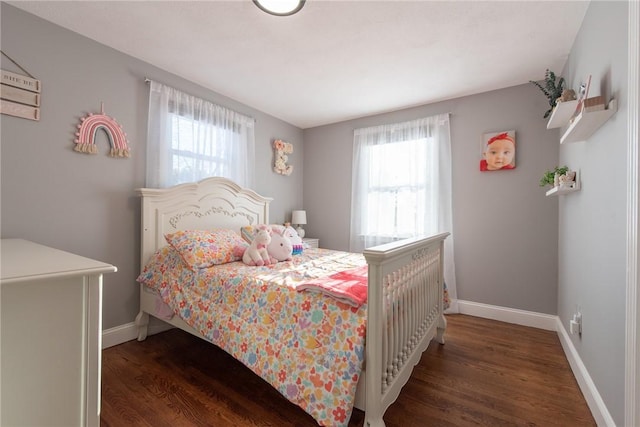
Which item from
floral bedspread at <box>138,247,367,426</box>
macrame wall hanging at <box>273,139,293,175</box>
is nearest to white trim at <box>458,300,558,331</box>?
floral bedspread at <box>138,247,367,426</box>

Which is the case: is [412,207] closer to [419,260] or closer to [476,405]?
[419,260]

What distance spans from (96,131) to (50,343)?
1.96 m

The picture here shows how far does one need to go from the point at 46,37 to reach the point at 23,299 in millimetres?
2197

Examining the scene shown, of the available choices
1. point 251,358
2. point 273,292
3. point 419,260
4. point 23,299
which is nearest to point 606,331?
point 419,260

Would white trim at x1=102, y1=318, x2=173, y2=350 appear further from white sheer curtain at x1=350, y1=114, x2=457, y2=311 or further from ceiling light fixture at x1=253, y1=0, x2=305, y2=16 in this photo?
ceiling light fixture at x1=253, y1=0, x2=305, y2=16

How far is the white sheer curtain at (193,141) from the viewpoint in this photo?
2.57 m

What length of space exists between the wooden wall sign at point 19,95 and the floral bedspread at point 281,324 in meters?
1.35

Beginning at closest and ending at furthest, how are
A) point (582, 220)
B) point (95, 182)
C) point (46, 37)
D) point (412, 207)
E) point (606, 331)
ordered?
point (606, 331) < point (582, 220) < point (46, 37) < point (95, 182) < point (412, 207)

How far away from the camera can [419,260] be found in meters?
1.88

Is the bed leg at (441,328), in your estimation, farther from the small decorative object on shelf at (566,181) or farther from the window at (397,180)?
the small decorative object on shelf at (566,181)

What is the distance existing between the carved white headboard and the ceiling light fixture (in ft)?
5.46

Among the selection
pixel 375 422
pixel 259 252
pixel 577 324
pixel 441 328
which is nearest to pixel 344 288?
pixel 375 422

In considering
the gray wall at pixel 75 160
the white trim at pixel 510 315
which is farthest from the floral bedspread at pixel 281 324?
the white trim at pixel 510 315

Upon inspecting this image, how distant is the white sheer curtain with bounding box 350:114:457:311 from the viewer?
3.22m
